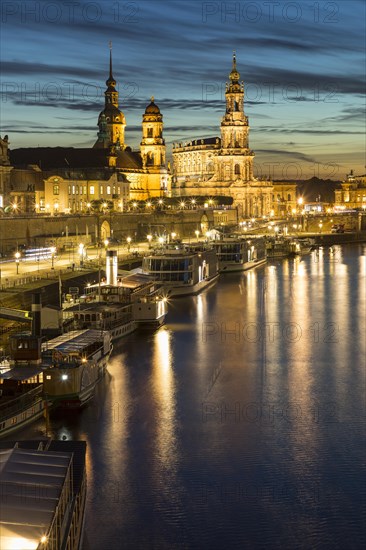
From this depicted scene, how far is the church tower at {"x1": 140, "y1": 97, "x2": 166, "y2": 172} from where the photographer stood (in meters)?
94.7

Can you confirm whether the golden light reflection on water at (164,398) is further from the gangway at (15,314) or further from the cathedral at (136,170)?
the cathedral at (136,170)

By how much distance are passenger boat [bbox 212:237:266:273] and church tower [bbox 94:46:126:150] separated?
132ft

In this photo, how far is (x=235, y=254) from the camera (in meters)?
54.8

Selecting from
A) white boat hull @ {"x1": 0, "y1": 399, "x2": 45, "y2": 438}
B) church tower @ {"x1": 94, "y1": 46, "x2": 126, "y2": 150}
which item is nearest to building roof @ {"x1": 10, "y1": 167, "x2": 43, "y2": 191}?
church tower @ {"x1": 94, "y1": 46, "x2": 126, "y2": 150}

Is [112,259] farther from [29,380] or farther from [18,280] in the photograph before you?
[29,380]

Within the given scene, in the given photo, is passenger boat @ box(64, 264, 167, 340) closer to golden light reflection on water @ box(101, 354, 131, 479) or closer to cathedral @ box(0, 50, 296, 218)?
golden light reflection on water @ box(101, 354, 131, 479)

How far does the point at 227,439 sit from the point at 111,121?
263 ft

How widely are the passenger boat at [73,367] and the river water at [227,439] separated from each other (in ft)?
1.43

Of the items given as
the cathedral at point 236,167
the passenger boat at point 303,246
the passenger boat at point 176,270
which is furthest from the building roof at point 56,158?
the passenger boat at point 176,270

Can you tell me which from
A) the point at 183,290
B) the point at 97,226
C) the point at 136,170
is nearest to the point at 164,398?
the point at 183,290

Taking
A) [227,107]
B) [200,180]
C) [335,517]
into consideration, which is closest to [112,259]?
[335,517]

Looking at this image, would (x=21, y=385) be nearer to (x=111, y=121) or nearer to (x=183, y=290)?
(x=183, y=290)

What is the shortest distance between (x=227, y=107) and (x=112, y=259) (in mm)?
63330

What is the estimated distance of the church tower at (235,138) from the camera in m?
93.9
